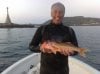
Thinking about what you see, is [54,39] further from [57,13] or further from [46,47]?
[57,13]

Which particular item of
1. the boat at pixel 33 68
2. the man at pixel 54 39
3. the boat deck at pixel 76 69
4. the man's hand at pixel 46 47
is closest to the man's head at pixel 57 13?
the man at pixel 54 39

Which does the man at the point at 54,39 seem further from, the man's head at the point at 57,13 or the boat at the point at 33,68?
the boat at the point at 33,68

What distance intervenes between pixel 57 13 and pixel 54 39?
44 cm

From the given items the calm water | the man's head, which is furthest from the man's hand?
the calm water

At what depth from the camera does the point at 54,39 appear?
15.3 ft

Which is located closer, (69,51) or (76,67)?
(69,51)

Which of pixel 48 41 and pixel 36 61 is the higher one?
pixel 48 41

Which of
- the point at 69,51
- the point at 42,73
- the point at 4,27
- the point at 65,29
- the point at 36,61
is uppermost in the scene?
the point at 65,29

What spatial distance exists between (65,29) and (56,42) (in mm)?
443

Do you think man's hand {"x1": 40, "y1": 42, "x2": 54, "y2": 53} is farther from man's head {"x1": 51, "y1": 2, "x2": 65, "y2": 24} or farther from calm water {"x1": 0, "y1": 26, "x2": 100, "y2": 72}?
calm water {"x1": 0, "y1": 26, "x2": 100, "y2": 72}

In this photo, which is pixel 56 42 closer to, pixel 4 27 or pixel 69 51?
pixel 69 51

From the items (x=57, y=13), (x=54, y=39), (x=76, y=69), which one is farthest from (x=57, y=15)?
(x=76, y=69)

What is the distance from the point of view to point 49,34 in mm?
4742

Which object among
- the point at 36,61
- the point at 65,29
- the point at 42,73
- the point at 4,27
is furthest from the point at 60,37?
the point at 4,27
